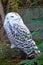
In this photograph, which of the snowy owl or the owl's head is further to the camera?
the owl's head

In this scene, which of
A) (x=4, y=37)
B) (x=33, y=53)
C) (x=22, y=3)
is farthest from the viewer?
(x=22, y=3)

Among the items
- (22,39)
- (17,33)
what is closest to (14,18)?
(17,33)

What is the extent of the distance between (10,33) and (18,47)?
10.0 inches

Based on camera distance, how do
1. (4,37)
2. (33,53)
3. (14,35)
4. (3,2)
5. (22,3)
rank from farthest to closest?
(22,3) → (3,2) → (4,37) → (14,35) → (33,53)

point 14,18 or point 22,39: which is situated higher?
point 14,18

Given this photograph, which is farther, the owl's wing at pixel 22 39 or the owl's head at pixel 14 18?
the owl's head at pixel 14 18

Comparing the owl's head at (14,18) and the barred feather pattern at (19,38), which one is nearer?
the barred feather pattern at (19,38)

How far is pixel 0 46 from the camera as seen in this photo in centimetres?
393

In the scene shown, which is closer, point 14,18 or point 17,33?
point 17,33

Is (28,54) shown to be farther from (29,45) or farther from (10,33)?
(10,33)

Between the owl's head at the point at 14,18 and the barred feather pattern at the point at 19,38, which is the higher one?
the owl's head at the point at 14,18

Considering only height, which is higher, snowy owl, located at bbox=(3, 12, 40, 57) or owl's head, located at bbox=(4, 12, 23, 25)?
owl's head, located at bbox=(4, 12, 23, 25)

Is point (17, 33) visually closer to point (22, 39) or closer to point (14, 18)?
point (22, 39)

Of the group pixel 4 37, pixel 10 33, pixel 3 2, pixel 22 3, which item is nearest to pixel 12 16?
pixel 10 33
